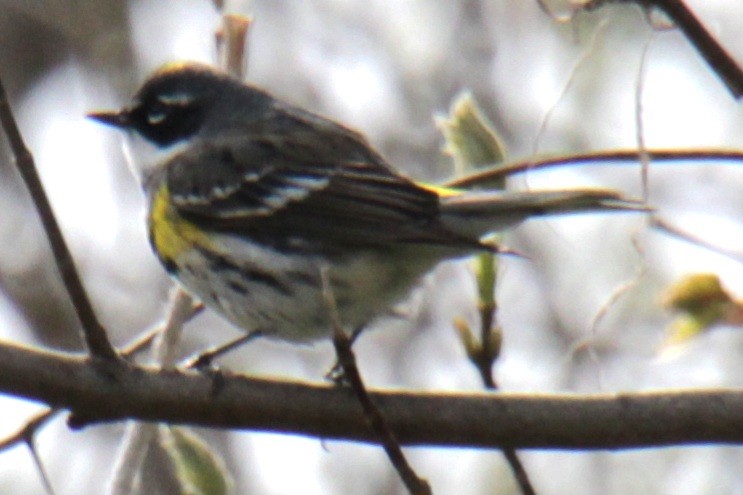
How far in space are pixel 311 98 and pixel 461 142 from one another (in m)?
6.27

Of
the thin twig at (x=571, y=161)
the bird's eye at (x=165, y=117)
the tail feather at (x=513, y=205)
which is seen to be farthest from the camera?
the bird's eye at (x=165, y=117)

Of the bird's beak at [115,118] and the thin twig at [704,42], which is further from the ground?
the thin twig at [704,42]

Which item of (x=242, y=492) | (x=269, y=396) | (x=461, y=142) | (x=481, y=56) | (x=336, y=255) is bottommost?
(x=242, y=492)

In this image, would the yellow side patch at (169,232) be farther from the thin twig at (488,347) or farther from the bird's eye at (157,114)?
the thin twig at (488,347)

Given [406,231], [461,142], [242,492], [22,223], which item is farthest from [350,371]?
[22,223]

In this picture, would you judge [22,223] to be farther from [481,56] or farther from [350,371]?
[350,371]

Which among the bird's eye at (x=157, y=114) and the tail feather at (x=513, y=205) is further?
the bird's eye at (x=157, y=114)

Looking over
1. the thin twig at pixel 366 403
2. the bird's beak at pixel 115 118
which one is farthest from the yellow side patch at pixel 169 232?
the thin twig at pixel 366 403

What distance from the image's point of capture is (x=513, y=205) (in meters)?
4.43

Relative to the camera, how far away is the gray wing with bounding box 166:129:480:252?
5.00 m

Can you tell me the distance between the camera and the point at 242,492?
9.23 m

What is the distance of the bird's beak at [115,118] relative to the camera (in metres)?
6.11

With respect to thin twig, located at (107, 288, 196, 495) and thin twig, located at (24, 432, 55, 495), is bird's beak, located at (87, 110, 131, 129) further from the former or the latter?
thin twig, located at (24, 432, 55, 495)

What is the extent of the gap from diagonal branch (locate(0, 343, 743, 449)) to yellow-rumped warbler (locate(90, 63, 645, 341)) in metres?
0.61
